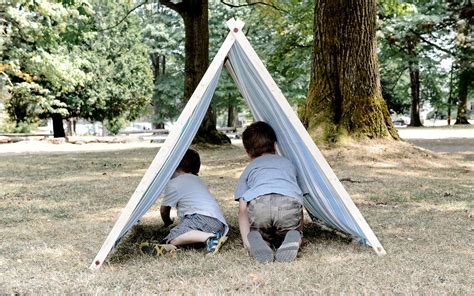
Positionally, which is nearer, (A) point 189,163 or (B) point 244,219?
(B) point 244,219

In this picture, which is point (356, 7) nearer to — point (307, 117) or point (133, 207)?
point (307, 117)

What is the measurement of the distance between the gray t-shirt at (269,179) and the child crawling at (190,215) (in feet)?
0.84

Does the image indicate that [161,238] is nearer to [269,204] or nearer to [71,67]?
[269,204]

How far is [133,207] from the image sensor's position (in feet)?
11.0

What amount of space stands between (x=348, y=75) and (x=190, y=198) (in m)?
5.55

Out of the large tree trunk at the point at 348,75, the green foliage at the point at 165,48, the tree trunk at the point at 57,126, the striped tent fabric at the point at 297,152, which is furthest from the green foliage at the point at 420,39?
the tree trunk at the point at 57,126

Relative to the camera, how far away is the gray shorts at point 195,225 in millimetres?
3736

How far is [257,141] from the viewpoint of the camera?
397 centimetres

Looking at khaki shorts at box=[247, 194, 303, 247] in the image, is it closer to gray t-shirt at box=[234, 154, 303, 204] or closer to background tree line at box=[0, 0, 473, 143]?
gray t-shirt at box=[234, 154, 303, 204]

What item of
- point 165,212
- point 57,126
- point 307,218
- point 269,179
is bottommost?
point 57,126

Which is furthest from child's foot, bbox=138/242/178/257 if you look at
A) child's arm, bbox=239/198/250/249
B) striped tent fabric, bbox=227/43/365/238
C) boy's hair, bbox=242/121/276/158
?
striped tent fabric, bbox=227/43/365/238

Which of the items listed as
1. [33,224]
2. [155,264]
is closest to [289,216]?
[155,264]

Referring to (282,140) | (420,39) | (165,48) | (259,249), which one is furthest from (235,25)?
(165,48)

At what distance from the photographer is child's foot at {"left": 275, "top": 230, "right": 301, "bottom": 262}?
11.0 ft
